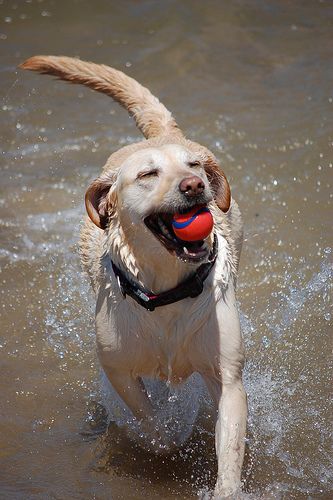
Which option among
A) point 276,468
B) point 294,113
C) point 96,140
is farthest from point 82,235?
point 294,113

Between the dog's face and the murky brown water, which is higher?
the dog's face

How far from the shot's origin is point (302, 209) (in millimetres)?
6902

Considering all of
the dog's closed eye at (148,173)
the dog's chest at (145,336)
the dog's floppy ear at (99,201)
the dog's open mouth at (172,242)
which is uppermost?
the dog's closed eye at (148,173)

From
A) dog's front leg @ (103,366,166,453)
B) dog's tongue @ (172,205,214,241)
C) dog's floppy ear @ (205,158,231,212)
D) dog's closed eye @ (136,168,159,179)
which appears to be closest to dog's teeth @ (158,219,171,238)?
dog's tongue @ (172,205,214,241)

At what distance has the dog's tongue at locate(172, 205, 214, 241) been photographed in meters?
3.63

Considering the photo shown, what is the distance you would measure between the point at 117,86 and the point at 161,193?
1.98 m

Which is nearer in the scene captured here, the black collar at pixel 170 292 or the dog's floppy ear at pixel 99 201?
the black collar at pixel 170 292

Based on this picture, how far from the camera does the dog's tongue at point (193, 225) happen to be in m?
3.63

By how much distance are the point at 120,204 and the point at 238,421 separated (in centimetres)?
124

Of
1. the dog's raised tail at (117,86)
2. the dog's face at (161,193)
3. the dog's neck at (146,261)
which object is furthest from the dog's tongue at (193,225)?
the dog's raised tail at (117,86)

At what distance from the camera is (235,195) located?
23.7ft

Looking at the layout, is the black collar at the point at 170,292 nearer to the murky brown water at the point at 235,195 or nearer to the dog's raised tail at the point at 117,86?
the murky brown water at the point at 235,195

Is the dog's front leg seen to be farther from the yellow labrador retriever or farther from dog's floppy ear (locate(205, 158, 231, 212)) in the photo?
dog's floppy ear (locate(205, 158, 231, 212))

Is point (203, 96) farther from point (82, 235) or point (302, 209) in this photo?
point (82, 235)
